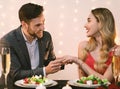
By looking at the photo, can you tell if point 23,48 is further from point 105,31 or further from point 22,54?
point 105,31

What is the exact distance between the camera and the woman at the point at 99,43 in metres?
2.50

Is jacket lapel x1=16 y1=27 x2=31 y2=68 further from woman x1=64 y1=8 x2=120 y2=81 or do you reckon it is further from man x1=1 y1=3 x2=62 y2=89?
woman x1=64 y1=8 x2=120 y2=81

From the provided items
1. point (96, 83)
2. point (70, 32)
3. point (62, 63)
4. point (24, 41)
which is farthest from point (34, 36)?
point (96, 83)

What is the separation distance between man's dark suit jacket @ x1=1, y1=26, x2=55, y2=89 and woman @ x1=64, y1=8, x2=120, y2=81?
314mm

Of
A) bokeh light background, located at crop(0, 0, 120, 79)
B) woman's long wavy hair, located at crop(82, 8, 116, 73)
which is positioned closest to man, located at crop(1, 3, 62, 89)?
woman's long wavy hair, located at crop(82, 8, 116, 73)

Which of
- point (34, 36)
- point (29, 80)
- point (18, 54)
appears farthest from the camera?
point (34, 36)

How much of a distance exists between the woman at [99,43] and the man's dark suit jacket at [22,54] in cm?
31

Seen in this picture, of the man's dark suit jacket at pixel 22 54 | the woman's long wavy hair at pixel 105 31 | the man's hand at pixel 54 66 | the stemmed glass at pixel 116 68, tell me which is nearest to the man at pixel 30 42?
the man's dark suit jacket at pixel 22 54

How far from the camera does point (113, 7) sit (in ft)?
10.6

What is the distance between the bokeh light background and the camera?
10.8 feet

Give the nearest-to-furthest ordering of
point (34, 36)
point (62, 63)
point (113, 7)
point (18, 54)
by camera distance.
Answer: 1. point (62, 63)
2. point (18, 54)
3. point (34, 36)
4. point (113, 7)

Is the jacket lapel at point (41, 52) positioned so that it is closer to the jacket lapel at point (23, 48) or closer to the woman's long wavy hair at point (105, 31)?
the jacket lapel at point (23, 48)

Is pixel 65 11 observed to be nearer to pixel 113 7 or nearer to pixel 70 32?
pixel 70 32

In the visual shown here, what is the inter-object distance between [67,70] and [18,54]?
3.43ft
